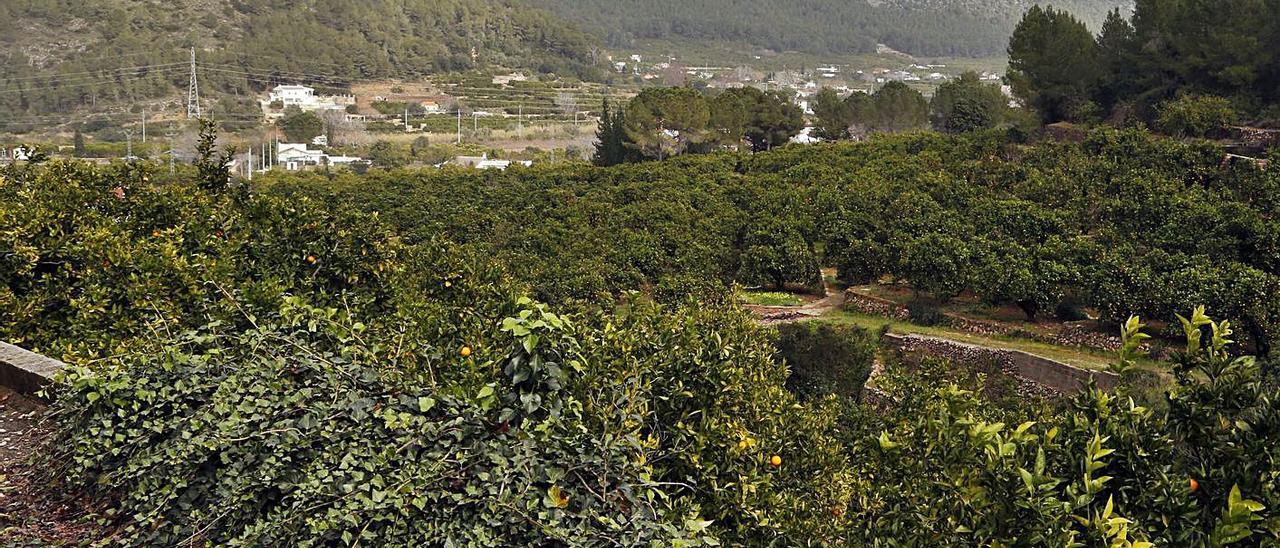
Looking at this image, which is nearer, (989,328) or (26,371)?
(26,371)

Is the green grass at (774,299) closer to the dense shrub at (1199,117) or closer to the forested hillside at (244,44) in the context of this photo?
the dense shrub at (1199,117)

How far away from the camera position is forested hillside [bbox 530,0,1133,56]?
15650cm

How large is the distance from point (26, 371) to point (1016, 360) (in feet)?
54.1

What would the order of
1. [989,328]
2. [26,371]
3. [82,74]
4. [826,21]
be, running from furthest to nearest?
[826,21]
[82,74]
[989,328]
[26,371]

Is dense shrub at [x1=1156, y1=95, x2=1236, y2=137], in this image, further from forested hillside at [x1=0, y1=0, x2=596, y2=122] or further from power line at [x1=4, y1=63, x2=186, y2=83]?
power line at [x1=4, y1=63, x2=186, y2=83]

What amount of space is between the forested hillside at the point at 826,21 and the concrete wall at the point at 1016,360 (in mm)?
127262

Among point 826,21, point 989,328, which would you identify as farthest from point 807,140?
point 826,21

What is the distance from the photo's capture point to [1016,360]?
18.6m

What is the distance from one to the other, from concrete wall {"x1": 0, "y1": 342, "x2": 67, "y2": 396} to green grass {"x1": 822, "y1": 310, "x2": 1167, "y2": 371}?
15507 millimetres

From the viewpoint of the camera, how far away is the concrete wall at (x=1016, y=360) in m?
17.6

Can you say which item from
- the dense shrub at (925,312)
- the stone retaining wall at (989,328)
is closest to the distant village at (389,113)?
the stone retaining wall at (989,328)

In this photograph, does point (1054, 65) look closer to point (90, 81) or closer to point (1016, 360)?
point (1016, 360)

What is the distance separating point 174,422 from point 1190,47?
36210 mm

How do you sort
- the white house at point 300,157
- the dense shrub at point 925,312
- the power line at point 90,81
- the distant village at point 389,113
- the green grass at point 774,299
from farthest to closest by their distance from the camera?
the power line at point 90,81
the white house at point 300,157
the distant village at point 389,113
the green grass at point 774,299
the dense shrub at point 925,312
